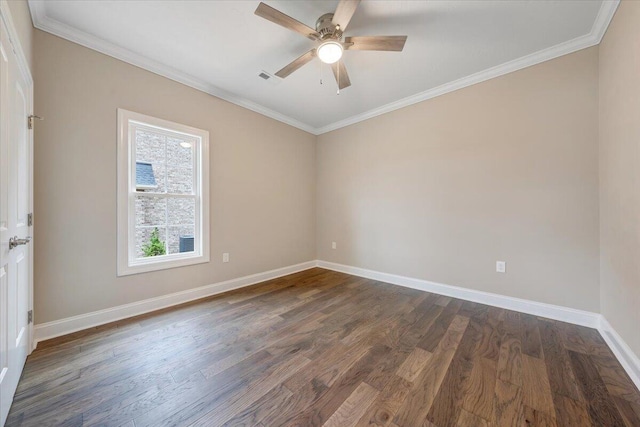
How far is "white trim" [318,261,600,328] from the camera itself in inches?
87.1

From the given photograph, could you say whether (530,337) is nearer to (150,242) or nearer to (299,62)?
(299,62)

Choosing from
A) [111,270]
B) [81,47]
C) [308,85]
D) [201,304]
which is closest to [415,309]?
[201,304]

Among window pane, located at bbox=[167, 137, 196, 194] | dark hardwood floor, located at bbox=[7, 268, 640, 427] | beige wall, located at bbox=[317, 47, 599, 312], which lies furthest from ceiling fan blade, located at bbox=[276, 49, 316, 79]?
dark hardwood floor, located at bbox=[7, 268, 640, 427]

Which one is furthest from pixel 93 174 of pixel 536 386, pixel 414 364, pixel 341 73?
pixel 536 386

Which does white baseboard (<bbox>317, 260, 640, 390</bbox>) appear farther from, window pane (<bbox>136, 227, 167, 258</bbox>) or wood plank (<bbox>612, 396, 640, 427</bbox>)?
window pane (<bbox>136, 227, 167, 258</bbox>)

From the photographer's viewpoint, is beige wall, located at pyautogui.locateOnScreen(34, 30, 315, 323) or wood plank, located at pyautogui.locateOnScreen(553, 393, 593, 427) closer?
wood plank, located at pyautogui.locateOnScreen(553, 393, 593, 427)

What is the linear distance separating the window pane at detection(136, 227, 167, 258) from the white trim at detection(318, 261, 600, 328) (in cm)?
285

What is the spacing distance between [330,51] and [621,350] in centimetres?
314

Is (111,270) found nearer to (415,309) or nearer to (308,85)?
(308,85)

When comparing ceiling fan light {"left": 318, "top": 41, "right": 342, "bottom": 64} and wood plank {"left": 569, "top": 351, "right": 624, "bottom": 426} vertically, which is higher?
ceiling fan light {"left": 318, "top": 41, "right": 342, "bottom": 64}

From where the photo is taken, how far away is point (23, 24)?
5.34ft

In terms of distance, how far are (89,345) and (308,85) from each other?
3.39m

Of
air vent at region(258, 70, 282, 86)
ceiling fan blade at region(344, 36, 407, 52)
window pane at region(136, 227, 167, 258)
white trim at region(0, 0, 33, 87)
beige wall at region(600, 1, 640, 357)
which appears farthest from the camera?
air vent at region(258, 70, 282, 86)

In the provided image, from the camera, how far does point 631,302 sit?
1.59m
